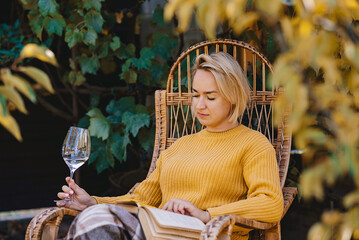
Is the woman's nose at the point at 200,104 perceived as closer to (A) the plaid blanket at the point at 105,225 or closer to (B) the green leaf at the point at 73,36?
(A) the plaid blanket at the point at 105,225

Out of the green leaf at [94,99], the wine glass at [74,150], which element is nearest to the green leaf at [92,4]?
the green leaf at [94,99]

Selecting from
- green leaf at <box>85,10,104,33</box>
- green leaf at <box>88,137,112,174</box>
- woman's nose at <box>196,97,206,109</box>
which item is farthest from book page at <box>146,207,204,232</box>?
green leaf at <box>85,10,104,33</box>

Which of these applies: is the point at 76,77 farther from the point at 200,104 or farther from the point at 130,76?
the point at 200,104

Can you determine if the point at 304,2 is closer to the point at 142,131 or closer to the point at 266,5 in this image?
the point at 266,5

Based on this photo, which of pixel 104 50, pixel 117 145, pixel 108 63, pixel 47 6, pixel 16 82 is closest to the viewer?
pixel 16 82

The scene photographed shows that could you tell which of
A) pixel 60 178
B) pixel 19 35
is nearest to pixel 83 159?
pixel 19 35

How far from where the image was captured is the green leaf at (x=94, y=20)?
Answer: 3.13 meters

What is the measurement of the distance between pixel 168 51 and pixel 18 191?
188 cm

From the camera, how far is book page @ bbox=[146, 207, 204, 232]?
4.83ft

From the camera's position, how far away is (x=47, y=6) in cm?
302

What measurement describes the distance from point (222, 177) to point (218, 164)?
0.20 ft

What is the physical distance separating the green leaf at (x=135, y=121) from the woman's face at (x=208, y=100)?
3.68ft

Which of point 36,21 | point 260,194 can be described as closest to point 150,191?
point 260,194

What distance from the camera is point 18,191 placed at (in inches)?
158
